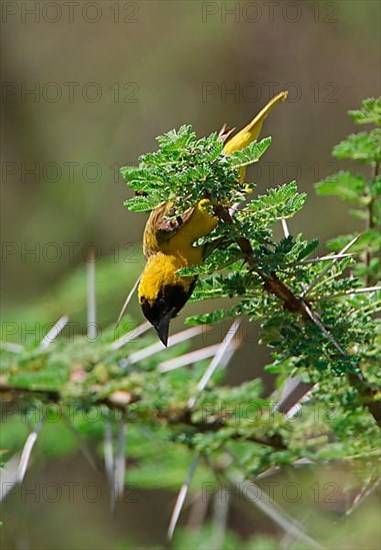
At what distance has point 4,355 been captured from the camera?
2.37 metres

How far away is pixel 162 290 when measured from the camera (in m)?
2.67

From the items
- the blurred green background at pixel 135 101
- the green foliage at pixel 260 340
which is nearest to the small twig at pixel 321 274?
the green foliage at pixel 260 340

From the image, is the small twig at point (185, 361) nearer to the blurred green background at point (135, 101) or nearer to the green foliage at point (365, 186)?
the green foliage at point (365, 186)

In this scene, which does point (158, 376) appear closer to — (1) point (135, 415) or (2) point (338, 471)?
(1) point (135, 415)

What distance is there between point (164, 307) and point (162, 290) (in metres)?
0.06

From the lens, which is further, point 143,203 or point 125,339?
point 125,339

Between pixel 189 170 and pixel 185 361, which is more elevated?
pixel 189 170

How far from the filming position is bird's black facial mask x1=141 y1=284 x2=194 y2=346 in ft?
8.59

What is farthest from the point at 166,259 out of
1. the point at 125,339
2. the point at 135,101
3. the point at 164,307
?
the point at 135,101

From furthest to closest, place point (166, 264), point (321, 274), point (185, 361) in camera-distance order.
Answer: point (166, 264)
point (185, 361)
point (321, 274)

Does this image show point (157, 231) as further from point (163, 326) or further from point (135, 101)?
point (135, 101)

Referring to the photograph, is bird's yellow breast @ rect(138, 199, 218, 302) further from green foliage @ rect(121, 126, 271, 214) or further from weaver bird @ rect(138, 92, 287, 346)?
green foliage @ rect(121, 126, 271, 214)

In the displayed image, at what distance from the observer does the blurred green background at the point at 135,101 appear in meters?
7.25

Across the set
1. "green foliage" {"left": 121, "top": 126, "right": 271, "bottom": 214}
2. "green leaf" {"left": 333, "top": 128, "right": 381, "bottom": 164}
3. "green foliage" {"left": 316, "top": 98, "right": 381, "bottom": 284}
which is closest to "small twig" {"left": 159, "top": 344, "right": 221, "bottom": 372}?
"green foliage" {"left": 316, "top": 98, "right": 381, "bottom": 284}
